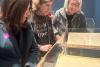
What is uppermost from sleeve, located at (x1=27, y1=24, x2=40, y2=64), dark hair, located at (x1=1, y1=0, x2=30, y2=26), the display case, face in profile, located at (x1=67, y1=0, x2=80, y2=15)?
dark hair, located at (x1=1, y1=0, x2=30, y2=26)

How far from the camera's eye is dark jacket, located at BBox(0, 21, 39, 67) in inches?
58.7

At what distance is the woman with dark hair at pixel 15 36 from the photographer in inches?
58.9

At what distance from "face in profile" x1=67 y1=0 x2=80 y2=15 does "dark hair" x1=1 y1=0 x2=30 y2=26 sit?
1.79 meters

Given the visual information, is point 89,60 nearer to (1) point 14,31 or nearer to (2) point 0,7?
(1) point 14,31

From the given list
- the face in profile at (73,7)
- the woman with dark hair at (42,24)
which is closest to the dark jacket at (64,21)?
the face in profile at (73,7)

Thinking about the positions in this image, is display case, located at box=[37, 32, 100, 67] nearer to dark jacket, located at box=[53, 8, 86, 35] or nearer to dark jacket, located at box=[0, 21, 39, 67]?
dark jacket, located at box=[0, 21, 39, 67]

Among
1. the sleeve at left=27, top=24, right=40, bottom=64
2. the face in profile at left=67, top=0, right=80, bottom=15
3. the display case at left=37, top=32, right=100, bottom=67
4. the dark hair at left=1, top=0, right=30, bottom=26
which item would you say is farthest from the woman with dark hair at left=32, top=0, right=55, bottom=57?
the dark hair at left=1, top=0, right=30, bottom=26

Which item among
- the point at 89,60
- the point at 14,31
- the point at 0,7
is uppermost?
the point at 0,7

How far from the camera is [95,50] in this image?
2.04 metres

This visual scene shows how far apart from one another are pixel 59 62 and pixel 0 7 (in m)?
0.49

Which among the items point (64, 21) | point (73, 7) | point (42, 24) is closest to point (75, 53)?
point (42, 24)

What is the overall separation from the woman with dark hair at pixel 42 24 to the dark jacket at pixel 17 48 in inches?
38.6

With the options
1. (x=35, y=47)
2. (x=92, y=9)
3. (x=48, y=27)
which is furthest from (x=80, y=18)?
(x=92, y=9)

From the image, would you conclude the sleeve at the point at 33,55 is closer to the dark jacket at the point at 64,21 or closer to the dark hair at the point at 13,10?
the dark hair at the point at 13,10
